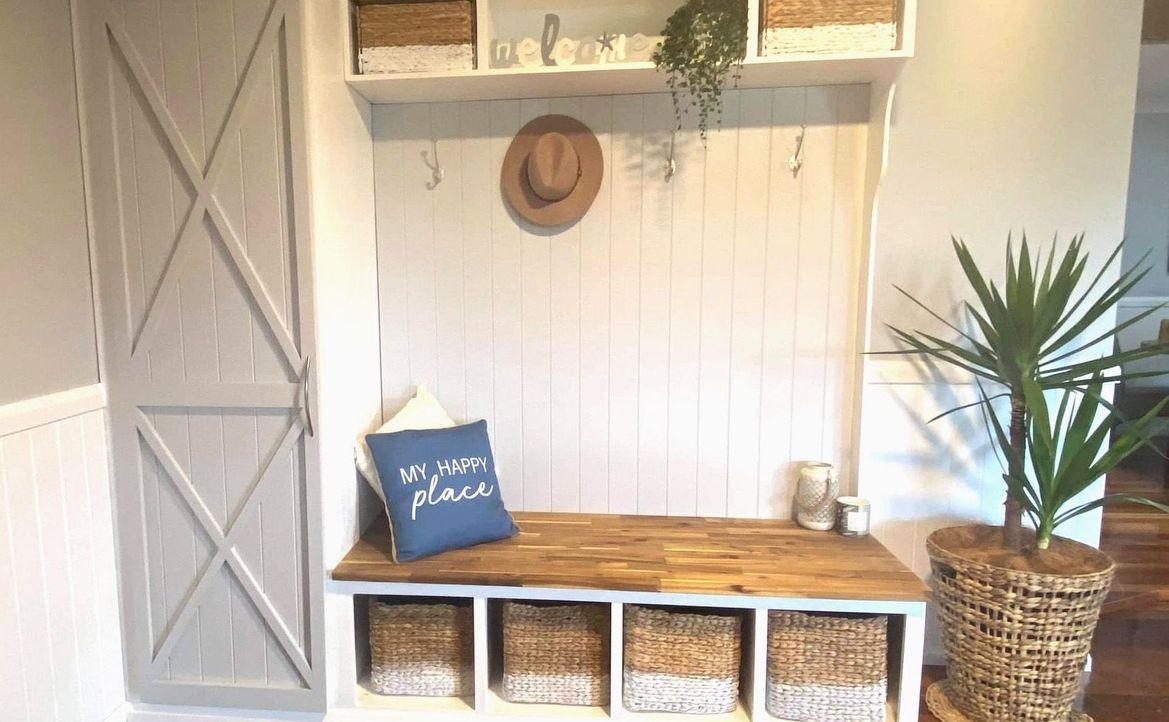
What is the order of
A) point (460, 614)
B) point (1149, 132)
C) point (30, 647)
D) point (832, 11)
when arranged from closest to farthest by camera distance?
1. point (30, 647)
2. point (832, 11)
3. point (460, 614)
4. point (1149, 132)

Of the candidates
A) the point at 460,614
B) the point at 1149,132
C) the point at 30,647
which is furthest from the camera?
the point at 1149,132

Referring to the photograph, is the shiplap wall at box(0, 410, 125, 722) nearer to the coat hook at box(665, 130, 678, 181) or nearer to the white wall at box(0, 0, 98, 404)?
the white wall at box(0, 0, 98, 404)

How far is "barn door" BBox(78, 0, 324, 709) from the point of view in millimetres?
1781

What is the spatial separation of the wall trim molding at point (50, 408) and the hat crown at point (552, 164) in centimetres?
134

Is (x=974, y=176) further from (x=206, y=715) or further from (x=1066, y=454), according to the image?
(x=206, y=715)

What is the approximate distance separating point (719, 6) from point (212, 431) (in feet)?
5.83

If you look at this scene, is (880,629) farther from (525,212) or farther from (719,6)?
(719,6)

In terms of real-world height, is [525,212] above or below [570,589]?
above

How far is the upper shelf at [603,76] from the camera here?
183 cm

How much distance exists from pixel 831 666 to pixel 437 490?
118 centimetres

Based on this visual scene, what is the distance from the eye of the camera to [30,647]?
166 centimetres

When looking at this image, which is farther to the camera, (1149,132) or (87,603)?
(1149,132)

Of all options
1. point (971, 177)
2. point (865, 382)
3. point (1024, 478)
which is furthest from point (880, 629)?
point (971, 177)

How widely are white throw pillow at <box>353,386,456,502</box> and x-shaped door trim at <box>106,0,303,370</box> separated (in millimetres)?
345
